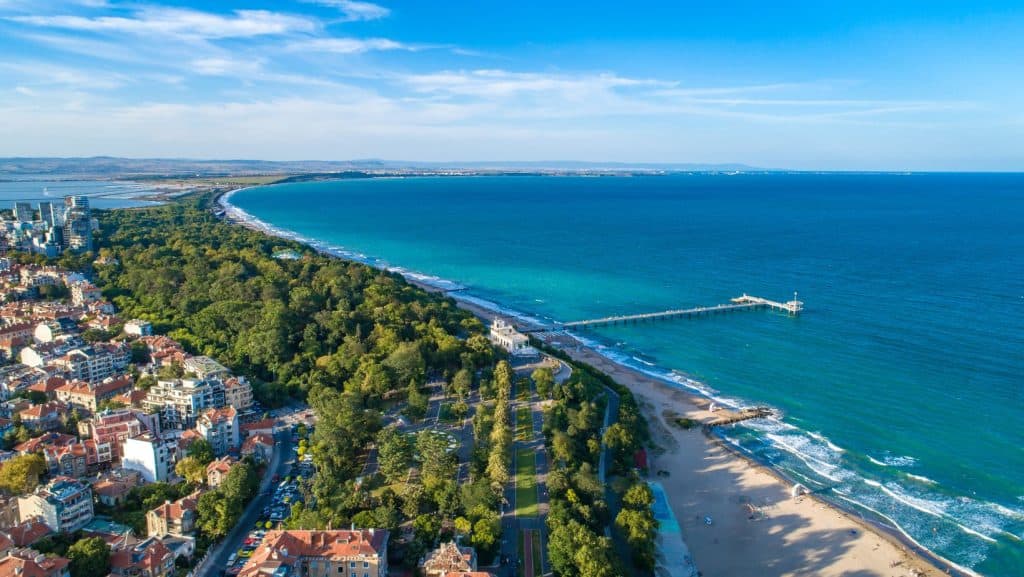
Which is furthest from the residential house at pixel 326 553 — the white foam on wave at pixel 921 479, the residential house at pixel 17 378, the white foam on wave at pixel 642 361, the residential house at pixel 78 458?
the white foam on wave at pixel 642 361

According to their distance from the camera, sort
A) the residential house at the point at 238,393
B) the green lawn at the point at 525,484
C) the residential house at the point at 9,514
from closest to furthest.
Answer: the residential house at the point at 9,514 → the green lawn at the point at 525,484 → the residential house at the point at 238,393

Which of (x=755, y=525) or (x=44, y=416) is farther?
(x=44, y=416)

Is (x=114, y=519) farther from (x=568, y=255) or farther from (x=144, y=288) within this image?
(x=568, y=255)

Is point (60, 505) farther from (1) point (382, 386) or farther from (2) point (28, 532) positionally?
(1) point (382, 386)

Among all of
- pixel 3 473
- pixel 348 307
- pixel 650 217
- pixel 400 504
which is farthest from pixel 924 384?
pixel 650 217

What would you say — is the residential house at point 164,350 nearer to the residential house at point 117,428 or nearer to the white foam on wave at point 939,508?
the residential house at point 117,428

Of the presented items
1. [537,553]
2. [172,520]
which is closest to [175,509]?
[172,520]

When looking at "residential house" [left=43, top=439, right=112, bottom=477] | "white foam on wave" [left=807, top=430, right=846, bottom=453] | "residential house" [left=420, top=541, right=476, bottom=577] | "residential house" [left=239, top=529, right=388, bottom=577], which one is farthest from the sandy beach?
"residential house" [left=43, top=439, right=112, bottom=477]
